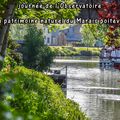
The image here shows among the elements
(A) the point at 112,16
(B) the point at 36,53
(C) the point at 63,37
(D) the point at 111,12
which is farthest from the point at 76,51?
(A) the point at 112,16

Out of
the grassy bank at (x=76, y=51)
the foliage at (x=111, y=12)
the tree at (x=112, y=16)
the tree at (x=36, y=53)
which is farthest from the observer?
the grassy bank at (x=76, y=51)

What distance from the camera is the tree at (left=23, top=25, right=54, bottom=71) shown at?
Result: 46.5 meters

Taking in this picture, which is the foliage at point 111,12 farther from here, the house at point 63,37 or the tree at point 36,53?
the house at point 63,37

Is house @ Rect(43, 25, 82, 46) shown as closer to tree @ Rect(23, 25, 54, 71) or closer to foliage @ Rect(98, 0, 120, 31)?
tree @ Rect(23, 25, 54, 71)

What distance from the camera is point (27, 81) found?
42.2 ft

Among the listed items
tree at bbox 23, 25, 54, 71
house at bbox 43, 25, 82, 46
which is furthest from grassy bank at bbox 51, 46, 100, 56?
tree at bbox 23, 25, 54, 71

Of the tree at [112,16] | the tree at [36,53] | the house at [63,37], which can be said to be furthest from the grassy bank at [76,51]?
the tree at [112,16]

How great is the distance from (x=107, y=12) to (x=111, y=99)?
91.8 ft

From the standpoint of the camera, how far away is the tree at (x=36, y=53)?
46.5 metres

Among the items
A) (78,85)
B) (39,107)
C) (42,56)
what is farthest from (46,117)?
(78,85)

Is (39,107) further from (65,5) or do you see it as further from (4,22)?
(65,5)

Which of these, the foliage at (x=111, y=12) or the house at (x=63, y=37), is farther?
the house at (x=63, y=37)

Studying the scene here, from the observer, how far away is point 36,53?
46.5 metres

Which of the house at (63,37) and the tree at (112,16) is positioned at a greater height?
the tree at (112,16)
